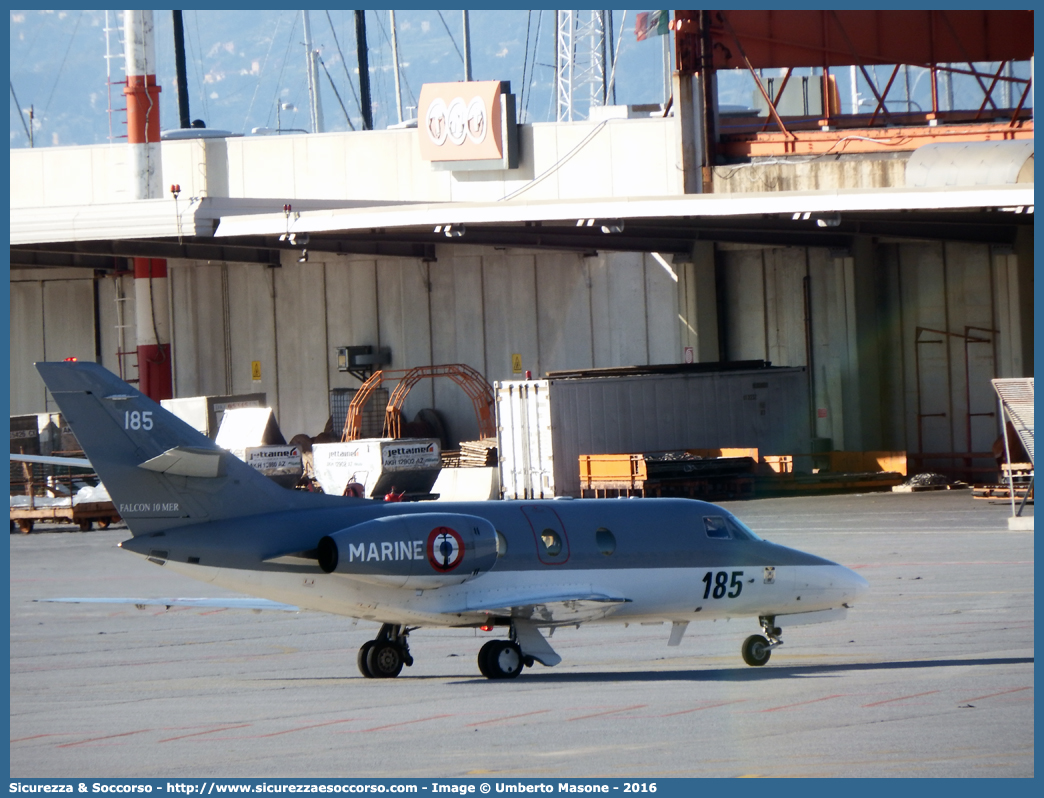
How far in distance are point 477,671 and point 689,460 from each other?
24831mm

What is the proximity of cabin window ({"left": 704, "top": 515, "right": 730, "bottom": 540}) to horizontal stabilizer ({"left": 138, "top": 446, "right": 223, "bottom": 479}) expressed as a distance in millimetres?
5973

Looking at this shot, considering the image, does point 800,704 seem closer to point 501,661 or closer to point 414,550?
point 501,661

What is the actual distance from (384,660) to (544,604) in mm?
2256

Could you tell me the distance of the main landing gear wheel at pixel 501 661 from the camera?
1666 centimetres

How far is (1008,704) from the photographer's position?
13703mm

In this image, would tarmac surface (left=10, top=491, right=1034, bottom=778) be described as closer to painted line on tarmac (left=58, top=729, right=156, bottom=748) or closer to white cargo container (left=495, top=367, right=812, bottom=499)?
painted line on tarmac (left=58, top=729, right=156, bottom=748)

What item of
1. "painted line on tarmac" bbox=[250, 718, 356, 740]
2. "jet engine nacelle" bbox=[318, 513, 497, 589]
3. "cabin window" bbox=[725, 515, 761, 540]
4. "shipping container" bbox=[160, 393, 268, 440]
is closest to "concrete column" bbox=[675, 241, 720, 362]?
"shipping container" bbox=[160, 393, 268, 440]

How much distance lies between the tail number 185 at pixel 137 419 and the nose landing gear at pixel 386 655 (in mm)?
3754

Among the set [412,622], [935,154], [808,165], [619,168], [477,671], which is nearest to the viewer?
[412,622]

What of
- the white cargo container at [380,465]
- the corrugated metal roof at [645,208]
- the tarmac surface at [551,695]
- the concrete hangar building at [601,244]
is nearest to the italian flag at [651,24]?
the concrete hangar building at [601,244]

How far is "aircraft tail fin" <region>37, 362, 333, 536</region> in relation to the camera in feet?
50.6

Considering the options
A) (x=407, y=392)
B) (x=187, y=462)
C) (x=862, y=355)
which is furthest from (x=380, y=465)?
(x=187, y=462)
